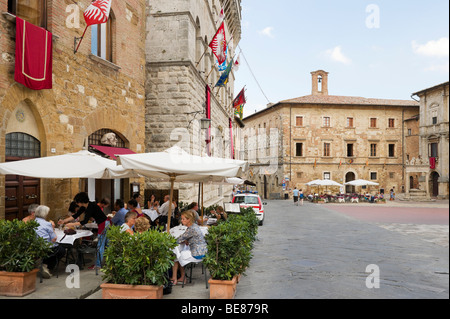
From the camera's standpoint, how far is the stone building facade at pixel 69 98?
24.8 feet

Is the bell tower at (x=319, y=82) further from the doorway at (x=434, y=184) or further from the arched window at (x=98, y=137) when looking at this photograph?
the arched window at (x=98, y=137)

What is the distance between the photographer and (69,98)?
9.16 m

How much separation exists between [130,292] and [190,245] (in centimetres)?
151

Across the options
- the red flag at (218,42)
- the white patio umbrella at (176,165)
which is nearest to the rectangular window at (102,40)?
the red flag at (218,42)

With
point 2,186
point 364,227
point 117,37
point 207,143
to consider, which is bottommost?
point 364,227

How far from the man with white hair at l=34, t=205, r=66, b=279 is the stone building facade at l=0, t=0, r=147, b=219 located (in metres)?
1.78

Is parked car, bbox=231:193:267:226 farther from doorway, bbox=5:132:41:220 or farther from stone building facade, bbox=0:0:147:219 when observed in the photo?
doorway, bbox=5:132:41:220

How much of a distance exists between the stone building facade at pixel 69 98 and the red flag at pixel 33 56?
149mm

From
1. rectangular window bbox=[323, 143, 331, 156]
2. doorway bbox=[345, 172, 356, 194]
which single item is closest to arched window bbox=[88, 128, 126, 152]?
rectangular window bbox=[323, 143, 331, 156]

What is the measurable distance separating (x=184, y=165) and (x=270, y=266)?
10.2 feet
